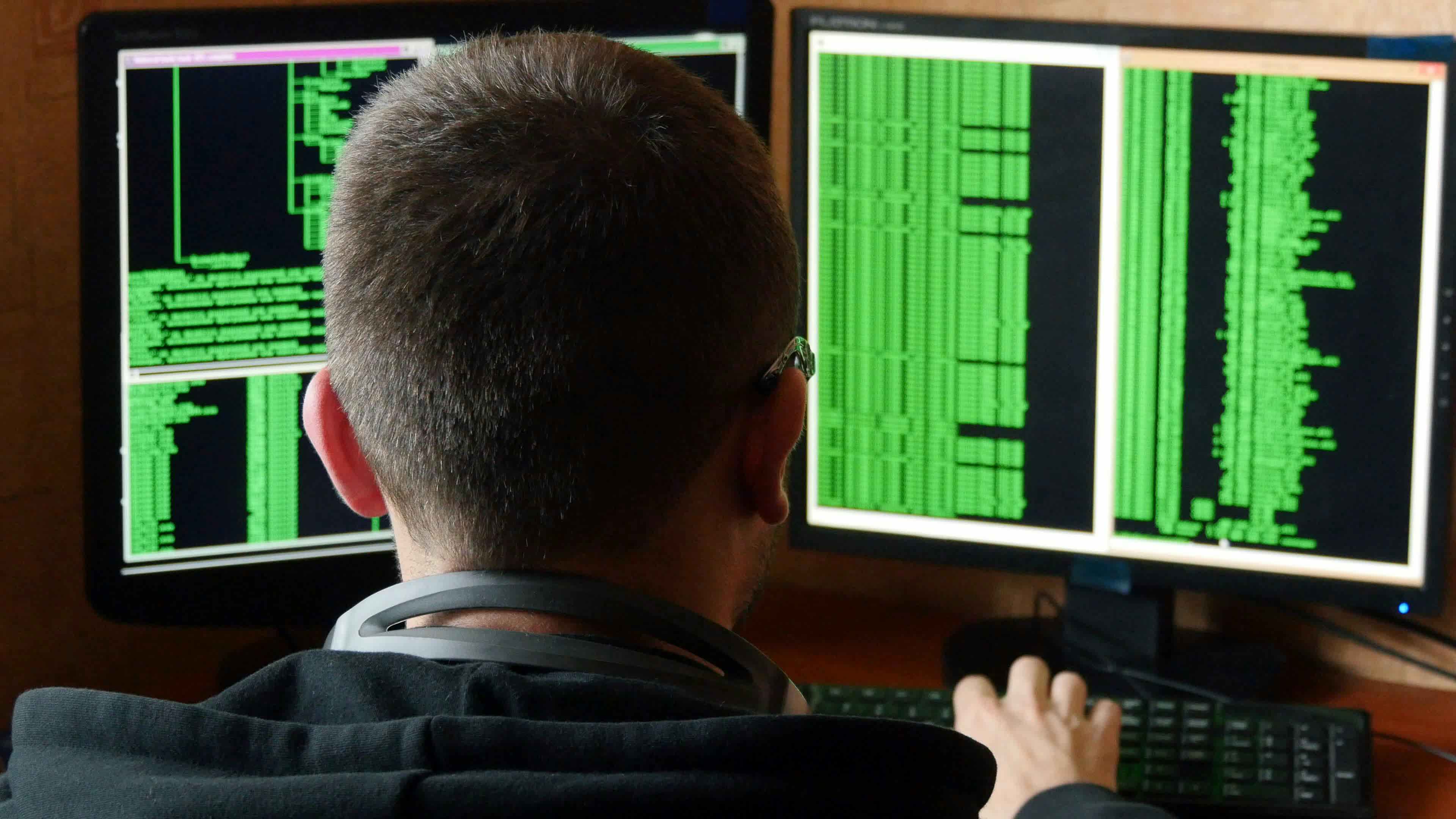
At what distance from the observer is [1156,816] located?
2.83ft

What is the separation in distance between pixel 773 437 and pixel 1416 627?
2.50 ft

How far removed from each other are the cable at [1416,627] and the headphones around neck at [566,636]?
73cm

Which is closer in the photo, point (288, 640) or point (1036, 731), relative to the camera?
point (1036, 731)

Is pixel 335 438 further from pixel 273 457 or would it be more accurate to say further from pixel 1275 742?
pixel 1275 742

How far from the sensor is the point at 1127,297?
118cm

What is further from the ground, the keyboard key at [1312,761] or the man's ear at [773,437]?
the man's ear at [773,437]

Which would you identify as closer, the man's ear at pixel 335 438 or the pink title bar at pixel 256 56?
the man's ear at pixel 335 438

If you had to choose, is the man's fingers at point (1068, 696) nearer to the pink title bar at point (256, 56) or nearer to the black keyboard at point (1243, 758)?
the black keyboard at point (1243, 758)

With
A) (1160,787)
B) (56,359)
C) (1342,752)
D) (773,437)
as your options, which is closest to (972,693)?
(1160,787)

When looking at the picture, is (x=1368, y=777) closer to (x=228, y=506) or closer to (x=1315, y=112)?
(x=1315, y=112)

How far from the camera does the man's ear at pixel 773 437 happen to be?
0.68 m

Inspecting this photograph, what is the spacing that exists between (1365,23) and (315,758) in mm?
984

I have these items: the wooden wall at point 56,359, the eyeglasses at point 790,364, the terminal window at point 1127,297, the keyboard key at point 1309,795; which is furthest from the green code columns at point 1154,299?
the eyeglasses at point 790,364

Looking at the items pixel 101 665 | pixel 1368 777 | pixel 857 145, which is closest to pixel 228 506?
pixel 101 665
